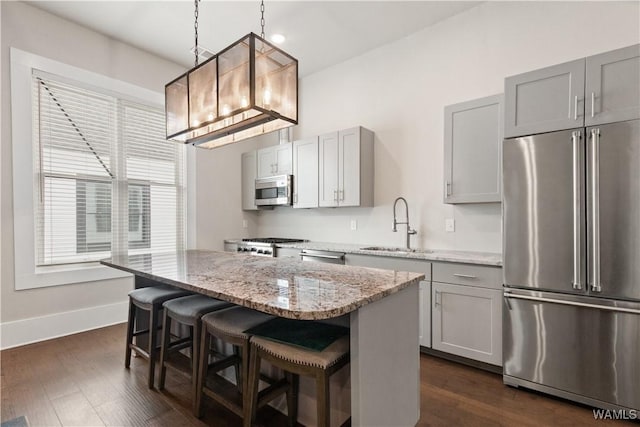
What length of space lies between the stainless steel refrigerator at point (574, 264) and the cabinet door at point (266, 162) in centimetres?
310

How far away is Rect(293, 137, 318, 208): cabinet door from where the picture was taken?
4.06 m

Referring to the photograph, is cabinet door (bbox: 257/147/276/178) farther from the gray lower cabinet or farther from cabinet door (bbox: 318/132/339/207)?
the gray lower cabinet

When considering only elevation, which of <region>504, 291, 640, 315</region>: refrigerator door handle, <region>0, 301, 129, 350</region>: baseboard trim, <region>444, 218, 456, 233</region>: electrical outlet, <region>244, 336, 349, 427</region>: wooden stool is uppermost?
<region>444, 218, 456, 233</region>: electrical outlet

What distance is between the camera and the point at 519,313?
2.26 meters

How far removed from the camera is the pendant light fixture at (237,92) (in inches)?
74.9

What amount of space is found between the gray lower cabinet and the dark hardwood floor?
0.18m

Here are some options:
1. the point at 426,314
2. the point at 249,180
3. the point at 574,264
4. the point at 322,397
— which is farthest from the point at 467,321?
the point at 249,180

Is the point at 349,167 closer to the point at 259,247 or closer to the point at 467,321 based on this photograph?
the point at 259,247

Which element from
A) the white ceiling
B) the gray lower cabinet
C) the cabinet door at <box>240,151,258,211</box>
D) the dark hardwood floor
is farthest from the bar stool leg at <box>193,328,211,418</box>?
the cabinet door at <box>240,151,258,211</box>

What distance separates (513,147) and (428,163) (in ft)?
3.71

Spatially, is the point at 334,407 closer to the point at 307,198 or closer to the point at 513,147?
the point at 513,147

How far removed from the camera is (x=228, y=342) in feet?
5.63

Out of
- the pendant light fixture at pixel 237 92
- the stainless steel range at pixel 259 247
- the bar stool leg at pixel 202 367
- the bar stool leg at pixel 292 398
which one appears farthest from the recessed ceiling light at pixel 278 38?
the bar stool leg at pixel 292 398
